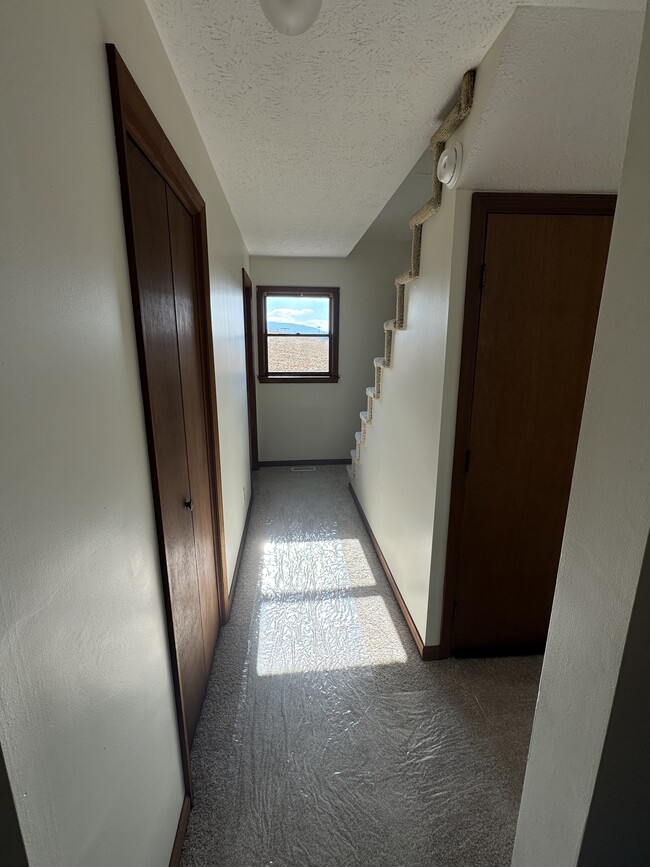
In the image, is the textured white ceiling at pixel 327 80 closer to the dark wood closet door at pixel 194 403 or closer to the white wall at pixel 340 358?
the dark wood closet door at pixel 194 403

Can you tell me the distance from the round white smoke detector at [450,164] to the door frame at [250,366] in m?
2.26

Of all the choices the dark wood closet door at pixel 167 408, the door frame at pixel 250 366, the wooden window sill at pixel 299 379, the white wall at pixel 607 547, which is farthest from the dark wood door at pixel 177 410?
the wooden window sill at pixel 299 379

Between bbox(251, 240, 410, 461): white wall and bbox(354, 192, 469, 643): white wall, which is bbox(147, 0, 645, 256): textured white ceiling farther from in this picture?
bbox(251, 240, 410, 461): white wall

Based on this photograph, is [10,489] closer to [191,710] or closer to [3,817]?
[3,817]

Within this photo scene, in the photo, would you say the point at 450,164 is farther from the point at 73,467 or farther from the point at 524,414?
the point at 73,467

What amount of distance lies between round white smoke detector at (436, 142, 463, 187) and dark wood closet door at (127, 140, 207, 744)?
3.34 feet

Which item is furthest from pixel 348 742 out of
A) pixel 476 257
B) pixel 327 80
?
pixel 327 80

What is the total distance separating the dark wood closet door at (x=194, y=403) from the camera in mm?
1430

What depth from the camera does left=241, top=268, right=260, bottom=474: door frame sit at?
12.1ft

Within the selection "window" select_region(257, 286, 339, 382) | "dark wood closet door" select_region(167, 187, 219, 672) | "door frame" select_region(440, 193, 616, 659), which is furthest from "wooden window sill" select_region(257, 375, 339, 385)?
"door frame" select_region(440, 193, 616, 659)

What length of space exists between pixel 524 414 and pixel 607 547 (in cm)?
122

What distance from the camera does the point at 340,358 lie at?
4.41 m

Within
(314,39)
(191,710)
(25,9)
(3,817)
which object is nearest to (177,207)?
(314,39)

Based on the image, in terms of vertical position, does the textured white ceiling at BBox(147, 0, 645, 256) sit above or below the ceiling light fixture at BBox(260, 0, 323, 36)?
above
